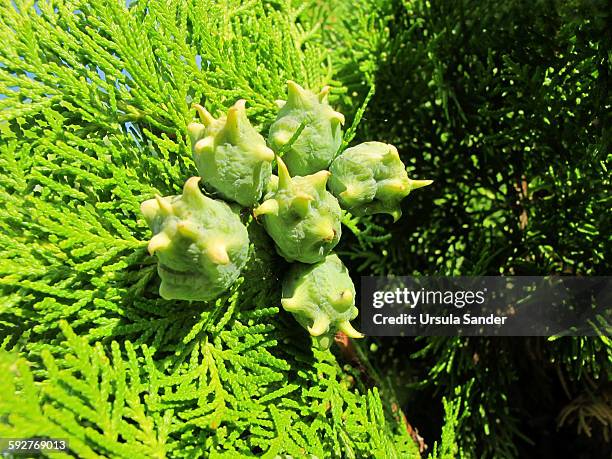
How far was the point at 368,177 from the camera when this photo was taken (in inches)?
41.9

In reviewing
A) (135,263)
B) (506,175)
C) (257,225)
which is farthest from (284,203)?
(506,175)

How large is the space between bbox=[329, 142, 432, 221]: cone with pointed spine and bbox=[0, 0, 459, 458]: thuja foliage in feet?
0.62

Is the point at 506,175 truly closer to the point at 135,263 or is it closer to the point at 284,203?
the point at 284,203

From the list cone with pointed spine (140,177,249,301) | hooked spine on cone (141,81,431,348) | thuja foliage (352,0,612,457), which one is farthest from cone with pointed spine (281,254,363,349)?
thuja foliage (352,0,612,457)

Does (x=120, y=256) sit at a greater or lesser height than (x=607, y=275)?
lesser

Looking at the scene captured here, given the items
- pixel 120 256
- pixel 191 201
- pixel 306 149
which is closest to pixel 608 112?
pixel 306 149

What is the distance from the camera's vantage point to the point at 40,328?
1.01 m

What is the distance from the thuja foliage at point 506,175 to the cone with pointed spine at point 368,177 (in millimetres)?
595

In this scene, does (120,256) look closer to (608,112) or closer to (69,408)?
(69,408)

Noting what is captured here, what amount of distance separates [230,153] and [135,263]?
351 millimetres

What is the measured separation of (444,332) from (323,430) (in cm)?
58

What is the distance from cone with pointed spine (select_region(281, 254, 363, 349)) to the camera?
99cm

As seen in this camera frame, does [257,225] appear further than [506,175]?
No

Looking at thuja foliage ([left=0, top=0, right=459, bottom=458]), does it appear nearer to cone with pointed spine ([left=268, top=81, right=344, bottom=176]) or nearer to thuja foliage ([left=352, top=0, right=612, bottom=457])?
cone with pointed spine ([left=268, top=81, right=344, bottom=176])
